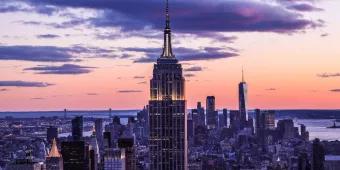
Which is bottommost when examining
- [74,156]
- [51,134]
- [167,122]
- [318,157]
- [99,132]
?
[318,157]

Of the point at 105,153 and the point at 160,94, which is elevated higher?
the point at 160,94

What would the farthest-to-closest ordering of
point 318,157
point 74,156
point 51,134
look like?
point 51,134, point 318,157, point 74,156

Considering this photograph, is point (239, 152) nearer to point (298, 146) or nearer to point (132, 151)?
point (298, 146)

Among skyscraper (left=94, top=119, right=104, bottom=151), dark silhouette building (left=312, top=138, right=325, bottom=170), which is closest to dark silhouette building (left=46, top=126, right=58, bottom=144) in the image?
skyscraper (left=94, top=119, right=104, bottom=151)

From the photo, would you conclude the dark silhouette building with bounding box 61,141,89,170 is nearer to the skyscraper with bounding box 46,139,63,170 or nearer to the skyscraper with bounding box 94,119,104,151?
the skyscraper with bounding box 46,139,63,170

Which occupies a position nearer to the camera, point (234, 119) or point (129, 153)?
point (129, 153)

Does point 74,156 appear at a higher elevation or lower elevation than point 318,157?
higher

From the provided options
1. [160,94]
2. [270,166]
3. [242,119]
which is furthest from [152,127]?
[242,119]

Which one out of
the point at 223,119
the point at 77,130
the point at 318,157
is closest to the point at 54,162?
the point at 318,157

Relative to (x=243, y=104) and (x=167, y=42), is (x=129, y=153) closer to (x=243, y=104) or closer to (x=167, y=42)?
(x=167, y=42)
